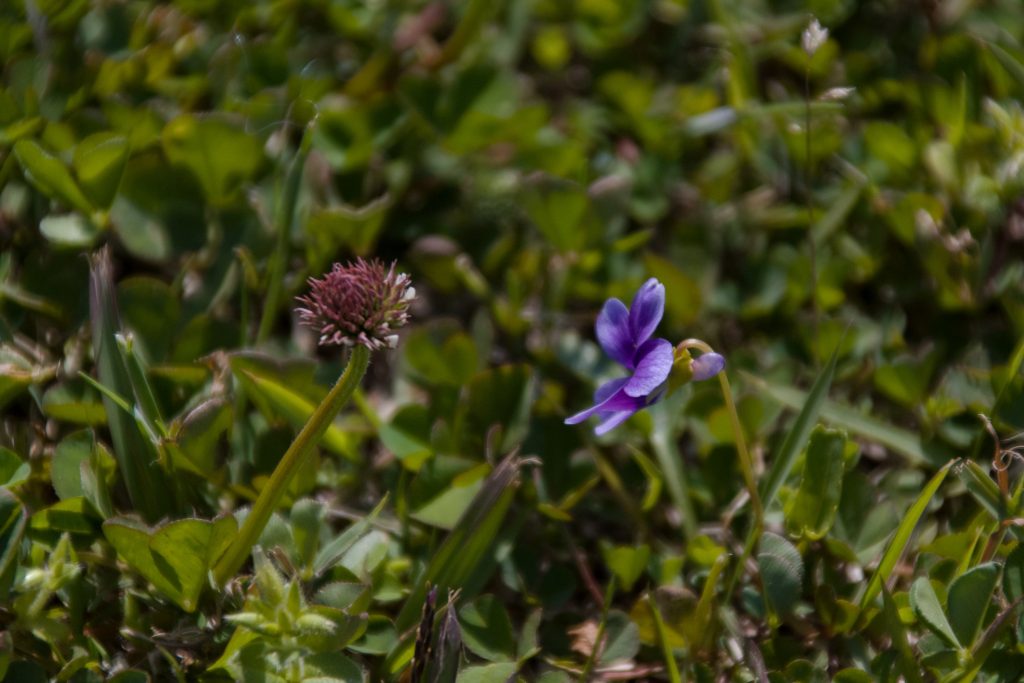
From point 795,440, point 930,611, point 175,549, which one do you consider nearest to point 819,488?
point 795,440

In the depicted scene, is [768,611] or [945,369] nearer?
[768,611]

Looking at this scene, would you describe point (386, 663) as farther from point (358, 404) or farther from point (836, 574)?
point (836, 574)

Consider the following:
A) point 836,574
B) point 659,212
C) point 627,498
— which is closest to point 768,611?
point 836,574

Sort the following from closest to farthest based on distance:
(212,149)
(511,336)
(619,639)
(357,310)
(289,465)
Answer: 1. (357,310)
2. (289,465)
3. (619,639)
4. (212,149)
5. (511,336)

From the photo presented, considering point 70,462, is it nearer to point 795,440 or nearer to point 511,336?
point 511,336

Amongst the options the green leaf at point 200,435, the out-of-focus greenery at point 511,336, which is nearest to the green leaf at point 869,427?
the out-of-focus greenery at point 511,336

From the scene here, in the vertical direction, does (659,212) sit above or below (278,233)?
below
